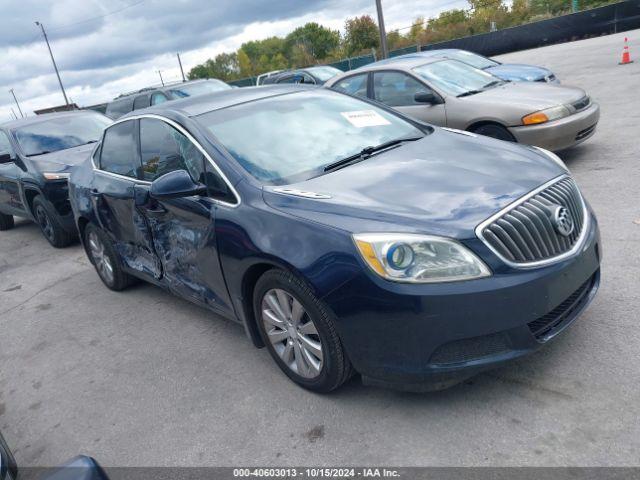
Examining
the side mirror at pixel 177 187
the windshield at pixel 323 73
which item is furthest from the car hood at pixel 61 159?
the windshield at pixel 323 73

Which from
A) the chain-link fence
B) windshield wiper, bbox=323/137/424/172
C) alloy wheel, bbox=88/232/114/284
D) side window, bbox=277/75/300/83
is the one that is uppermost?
windshield wiper, bbox=323/137/424/172

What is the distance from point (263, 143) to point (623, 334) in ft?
7.83

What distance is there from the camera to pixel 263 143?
3.58 metres

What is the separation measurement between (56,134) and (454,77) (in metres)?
5.70

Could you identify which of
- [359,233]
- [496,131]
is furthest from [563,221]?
[496,131]

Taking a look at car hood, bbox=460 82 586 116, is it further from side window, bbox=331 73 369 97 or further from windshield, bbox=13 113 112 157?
windshield, bbox=13 113 112 157

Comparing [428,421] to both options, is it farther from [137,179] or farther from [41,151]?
[41,151]

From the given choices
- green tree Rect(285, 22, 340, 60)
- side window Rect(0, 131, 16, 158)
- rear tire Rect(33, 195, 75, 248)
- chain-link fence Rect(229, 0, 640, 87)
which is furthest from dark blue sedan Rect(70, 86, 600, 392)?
green tree Rect(285, 22, 340, 60)

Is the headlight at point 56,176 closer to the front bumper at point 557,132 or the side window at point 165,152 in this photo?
the side window at point 165,152

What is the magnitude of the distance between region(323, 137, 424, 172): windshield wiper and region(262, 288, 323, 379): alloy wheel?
86 centimetres

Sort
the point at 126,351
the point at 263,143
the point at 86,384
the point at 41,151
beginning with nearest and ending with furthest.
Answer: the point at 263,143 < the point at 86,384 < the point at 126,351 < the point at 41,151

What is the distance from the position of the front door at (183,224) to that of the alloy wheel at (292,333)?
45 cm

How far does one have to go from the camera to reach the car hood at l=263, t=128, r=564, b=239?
269 centimetres

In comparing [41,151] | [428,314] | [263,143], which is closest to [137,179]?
[263,143]
